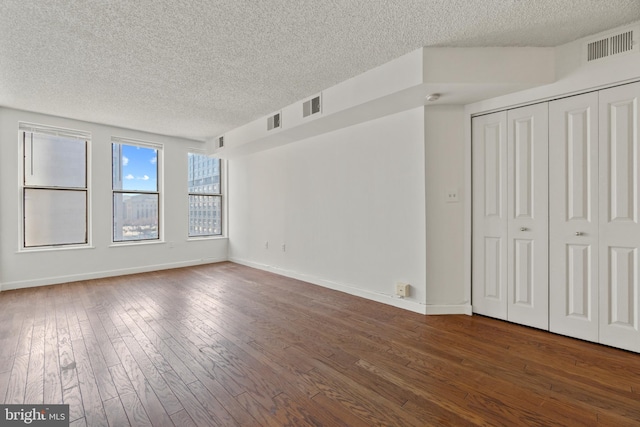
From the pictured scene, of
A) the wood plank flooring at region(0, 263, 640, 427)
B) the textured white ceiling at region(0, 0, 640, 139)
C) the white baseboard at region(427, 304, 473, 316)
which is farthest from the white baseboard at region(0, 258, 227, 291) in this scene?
the white baseboard at region(427, 304, 473, 316)

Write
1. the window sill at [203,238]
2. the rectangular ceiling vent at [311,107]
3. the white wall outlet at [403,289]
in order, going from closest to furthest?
the white wall outlet at [403,289], the rectangular ceiling vent at [311,107], the window sill at [203,238]

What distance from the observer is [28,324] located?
2.95m

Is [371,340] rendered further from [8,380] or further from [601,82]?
[601,82]

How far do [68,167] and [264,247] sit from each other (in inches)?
144

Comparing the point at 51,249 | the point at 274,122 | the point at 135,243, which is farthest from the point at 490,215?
the point at 51,249

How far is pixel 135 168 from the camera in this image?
553 centimetres

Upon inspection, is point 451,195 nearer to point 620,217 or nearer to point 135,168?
point 620,217

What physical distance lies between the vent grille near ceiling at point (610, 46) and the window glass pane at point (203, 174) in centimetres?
645

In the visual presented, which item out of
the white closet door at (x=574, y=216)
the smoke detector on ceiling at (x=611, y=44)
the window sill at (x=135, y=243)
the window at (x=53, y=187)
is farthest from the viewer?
the window sill at (x=135, y=243)

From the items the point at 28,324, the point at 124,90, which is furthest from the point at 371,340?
the point at 124,90

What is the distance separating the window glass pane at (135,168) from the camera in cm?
530

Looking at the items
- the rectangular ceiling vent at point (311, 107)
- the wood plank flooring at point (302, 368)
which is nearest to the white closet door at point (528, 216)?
the wood plank flooring at point (302, 368)

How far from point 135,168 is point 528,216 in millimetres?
6493

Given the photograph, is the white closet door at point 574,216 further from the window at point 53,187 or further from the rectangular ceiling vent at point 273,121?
the window at point 53,187
